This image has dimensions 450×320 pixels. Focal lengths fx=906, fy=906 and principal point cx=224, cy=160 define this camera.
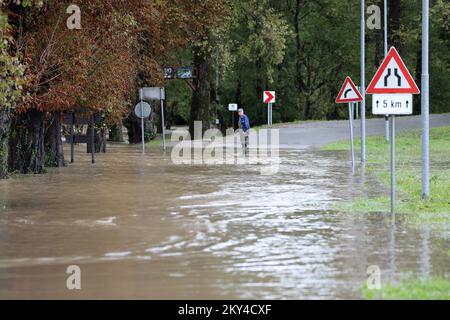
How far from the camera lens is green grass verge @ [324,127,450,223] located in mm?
16297

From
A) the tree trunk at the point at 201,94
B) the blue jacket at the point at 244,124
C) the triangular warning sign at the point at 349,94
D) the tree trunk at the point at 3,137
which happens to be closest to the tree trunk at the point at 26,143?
the tree trunk at the point at 3,137

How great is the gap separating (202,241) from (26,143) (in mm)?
14690

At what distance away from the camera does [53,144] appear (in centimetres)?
2994

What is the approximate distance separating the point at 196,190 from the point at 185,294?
1147 centimetres

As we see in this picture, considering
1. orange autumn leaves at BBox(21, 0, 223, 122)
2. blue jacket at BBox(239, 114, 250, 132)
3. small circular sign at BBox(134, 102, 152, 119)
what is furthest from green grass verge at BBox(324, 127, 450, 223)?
orange autumn leaves at BBox(21, 0, 223, 122)

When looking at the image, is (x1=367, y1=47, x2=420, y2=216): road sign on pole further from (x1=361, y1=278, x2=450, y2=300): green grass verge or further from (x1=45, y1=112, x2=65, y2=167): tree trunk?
(x1=45, y1=112, x2=65, y2=167): tree trunk

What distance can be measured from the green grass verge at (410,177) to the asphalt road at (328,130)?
2703mm

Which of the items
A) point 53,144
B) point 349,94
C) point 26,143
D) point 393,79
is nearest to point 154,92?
point 53,144

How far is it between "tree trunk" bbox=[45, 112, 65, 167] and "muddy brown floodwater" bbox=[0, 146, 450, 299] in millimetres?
6967

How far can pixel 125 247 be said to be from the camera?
1226 cm

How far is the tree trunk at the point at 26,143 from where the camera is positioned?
26109 millimetres

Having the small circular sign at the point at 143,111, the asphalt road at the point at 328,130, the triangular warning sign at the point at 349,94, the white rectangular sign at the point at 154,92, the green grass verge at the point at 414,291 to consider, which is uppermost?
the white rectangular sign at the point at 154,92

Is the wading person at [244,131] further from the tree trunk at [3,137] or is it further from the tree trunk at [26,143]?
the tree trunk at [3,137]

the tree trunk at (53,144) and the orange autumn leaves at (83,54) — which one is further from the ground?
the orange autumn leaves at (83,54)
